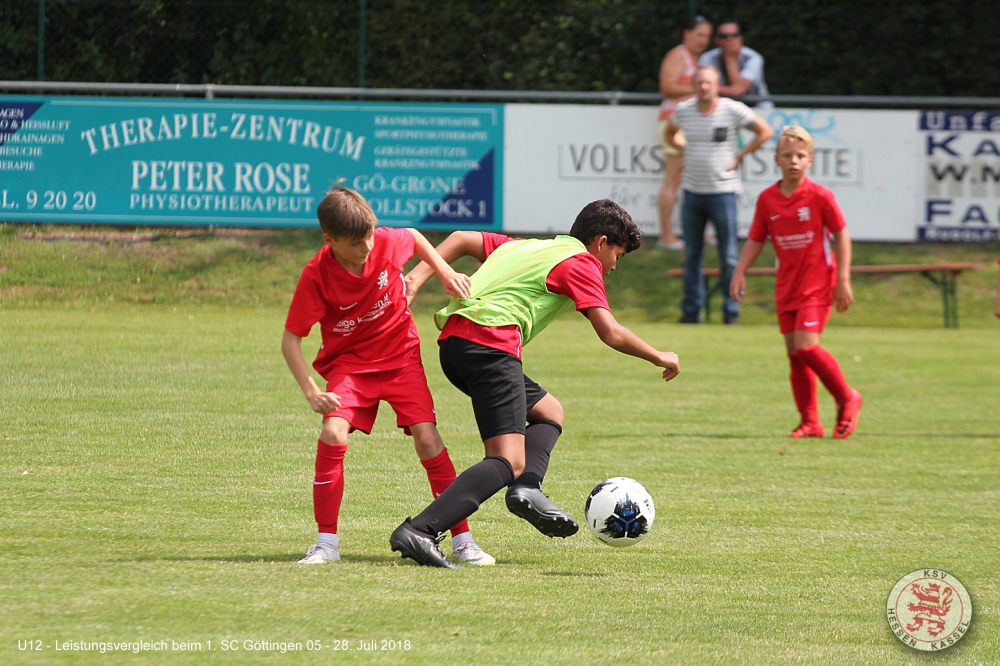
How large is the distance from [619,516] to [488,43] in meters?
12.9

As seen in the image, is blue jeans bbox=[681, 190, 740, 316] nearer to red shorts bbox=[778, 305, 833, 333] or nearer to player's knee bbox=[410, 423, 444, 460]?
red shorts bbox=[778, 305, 833, 333]

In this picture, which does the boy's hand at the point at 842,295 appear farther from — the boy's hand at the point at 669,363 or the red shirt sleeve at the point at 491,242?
the boy's hand at the point at 669,363

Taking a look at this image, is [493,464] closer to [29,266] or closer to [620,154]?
[29,266]

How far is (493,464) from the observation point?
4.68 m

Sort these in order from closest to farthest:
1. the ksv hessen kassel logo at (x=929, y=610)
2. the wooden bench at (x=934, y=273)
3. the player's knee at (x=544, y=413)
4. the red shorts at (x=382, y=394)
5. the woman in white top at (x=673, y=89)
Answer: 1. the ksv hessen kassel logo at (x=929, y=610)
2. the red shorts at (x=382, y=394)
3. the player's knee at (x=544, y=413)
4. the woman in white top at (x=673, y=89)
5. the wooden bench at (x=934, y=273)

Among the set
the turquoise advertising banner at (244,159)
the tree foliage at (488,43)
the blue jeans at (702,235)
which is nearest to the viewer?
the blue jeans at (702,235)

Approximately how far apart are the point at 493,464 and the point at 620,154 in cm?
1047

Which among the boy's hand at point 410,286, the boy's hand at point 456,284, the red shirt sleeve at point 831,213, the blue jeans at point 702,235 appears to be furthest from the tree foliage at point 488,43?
the boy's hand at point 456,284

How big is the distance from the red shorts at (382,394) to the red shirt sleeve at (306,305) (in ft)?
0.80

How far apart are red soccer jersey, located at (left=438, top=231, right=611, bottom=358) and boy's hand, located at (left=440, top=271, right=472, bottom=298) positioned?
122mm

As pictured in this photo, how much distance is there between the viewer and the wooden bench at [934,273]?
14781 mm

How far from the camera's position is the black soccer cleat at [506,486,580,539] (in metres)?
4.64

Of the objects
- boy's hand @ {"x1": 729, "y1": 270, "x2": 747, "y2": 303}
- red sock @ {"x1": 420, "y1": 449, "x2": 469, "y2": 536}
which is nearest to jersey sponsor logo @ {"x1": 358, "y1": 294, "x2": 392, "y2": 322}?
red sock @ {"x1": 420, "y1": 449, "x2": 469, "y2": 536}

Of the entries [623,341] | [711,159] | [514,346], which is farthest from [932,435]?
[711,159]
